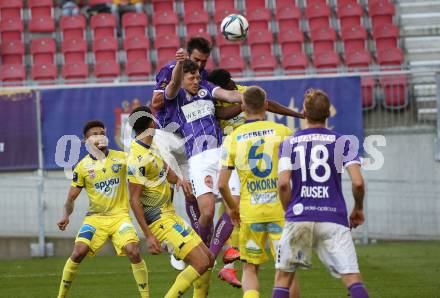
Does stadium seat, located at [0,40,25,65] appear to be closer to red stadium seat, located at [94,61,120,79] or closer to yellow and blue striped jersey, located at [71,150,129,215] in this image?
red stadium seat, located at [94,61,120,79]

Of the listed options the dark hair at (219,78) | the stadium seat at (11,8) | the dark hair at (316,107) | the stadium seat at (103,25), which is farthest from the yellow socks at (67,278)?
the stadium seat at (11,8)

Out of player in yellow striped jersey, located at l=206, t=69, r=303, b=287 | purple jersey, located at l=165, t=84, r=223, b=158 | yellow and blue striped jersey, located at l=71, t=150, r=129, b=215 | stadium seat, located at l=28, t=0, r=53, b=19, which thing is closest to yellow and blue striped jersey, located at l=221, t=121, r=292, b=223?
player in yellow striped jersey, located at l=206, t=69, r=303, b=287

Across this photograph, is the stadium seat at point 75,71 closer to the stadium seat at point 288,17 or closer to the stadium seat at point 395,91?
the stadium seat at point 288,17

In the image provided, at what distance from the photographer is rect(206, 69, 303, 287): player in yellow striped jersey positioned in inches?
407

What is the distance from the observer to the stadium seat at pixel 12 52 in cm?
2023

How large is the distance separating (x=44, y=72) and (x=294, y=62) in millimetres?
4938

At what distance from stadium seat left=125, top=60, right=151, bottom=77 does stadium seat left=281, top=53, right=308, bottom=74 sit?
2.68 m

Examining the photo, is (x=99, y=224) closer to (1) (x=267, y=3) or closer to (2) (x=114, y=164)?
(2) (x=114, y=164)

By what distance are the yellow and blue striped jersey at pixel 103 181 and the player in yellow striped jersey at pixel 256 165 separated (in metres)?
2.52

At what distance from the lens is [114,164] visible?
35.2 ft

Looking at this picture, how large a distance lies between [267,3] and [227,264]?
39.0 ft

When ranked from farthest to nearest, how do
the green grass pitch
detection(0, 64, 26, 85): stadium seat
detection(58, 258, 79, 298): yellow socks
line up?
detection(0, 64, 26, 85): stadium seat < the green grass pitch < detection(58, 258, 79, 298): yellow socks

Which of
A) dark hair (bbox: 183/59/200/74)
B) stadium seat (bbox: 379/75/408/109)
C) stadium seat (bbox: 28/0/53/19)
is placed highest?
stadium seat (bbox: 28/0/53/19)

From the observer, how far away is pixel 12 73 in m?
19.5
